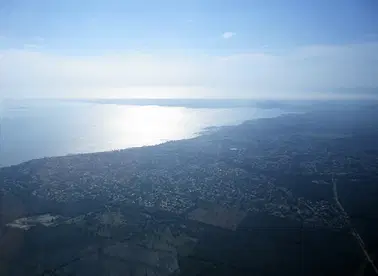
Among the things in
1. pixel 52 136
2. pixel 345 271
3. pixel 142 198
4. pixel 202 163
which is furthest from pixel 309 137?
pixel 52 136

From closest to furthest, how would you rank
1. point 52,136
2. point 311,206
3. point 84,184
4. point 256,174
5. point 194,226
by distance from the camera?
point 194,226 < point 311,206 < point 84,184 < point 256,174 < point 52,136

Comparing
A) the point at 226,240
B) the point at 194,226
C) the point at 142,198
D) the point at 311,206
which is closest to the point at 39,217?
the point at 142,198

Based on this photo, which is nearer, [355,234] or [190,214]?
[355,234]

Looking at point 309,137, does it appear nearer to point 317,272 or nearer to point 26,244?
point 317,272

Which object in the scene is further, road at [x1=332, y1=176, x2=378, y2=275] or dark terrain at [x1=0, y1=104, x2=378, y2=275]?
road at [x1=332, y1=176, x2=378, y2=275]

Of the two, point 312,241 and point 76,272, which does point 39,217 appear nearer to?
point 76,272

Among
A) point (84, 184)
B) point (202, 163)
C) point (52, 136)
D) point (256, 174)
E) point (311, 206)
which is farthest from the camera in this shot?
point (52, 136)

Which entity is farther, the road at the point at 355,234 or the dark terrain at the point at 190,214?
the road at the point at 355,234

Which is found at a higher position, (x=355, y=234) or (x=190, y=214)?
(x=190, y=214)

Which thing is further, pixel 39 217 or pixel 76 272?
pixel 39 217
